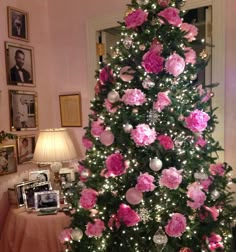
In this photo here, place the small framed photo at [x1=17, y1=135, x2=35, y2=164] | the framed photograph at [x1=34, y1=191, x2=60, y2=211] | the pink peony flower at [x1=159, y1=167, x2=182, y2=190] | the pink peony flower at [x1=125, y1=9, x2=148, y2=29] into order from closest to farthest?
the pink peony flower at [x1=159, y1=167, x2=182, y2=190]
the pink peony flower at [x1=125, y1=9, x2=148, y2=29]
the framed photograph at [x1=34, y1=191, x2=60, y2=211]
the small framed photo at [x1=17, y1=135, x2=35, y2=164]

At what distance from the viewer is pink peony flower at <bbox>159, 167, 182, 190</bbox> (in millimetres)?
1500

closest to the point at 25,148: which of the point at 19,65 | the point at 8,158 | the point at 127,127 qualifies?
the point at 8,158

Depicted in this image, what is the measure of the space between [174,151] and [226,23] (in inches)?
47.1

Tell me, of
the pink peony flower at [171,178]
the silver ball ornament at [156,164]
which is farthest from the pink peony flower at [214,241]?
the silver ball ornament at [156,164]

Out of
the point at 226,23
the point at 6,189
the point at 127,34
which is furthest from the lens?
the point at 6,189

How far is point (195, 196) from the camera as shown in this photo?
5.15 ft

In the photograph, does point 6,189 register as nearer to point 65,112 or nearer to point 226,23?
point 65,112

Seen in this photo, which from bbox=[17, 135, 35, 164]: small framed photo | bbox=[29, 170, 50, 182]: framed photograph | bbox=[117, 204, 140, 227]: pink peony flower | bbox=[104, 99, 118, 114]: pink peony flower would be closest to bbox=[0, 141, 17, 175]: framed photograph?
bbox=[17, 135, 35, 164]: small framed photo

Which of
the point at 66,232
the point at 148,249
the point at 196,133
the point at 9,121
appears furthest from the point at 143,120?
the point at 9,121

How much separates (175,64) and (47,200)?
155 centimetres

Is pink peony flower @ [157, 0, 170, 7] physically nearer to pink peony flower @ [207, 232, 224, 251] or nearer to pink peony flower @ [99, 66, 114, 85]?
pink peony flower @ [99, 66, 114, 85]

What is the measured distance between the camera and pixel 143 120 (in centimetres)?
162

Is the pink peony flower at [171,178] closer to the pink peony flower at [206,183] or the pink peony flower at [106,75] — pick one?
the pink peony flower at [206,183]

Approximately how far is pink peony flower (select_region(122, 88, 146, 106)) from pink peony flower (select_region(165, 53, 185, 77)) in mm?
194
